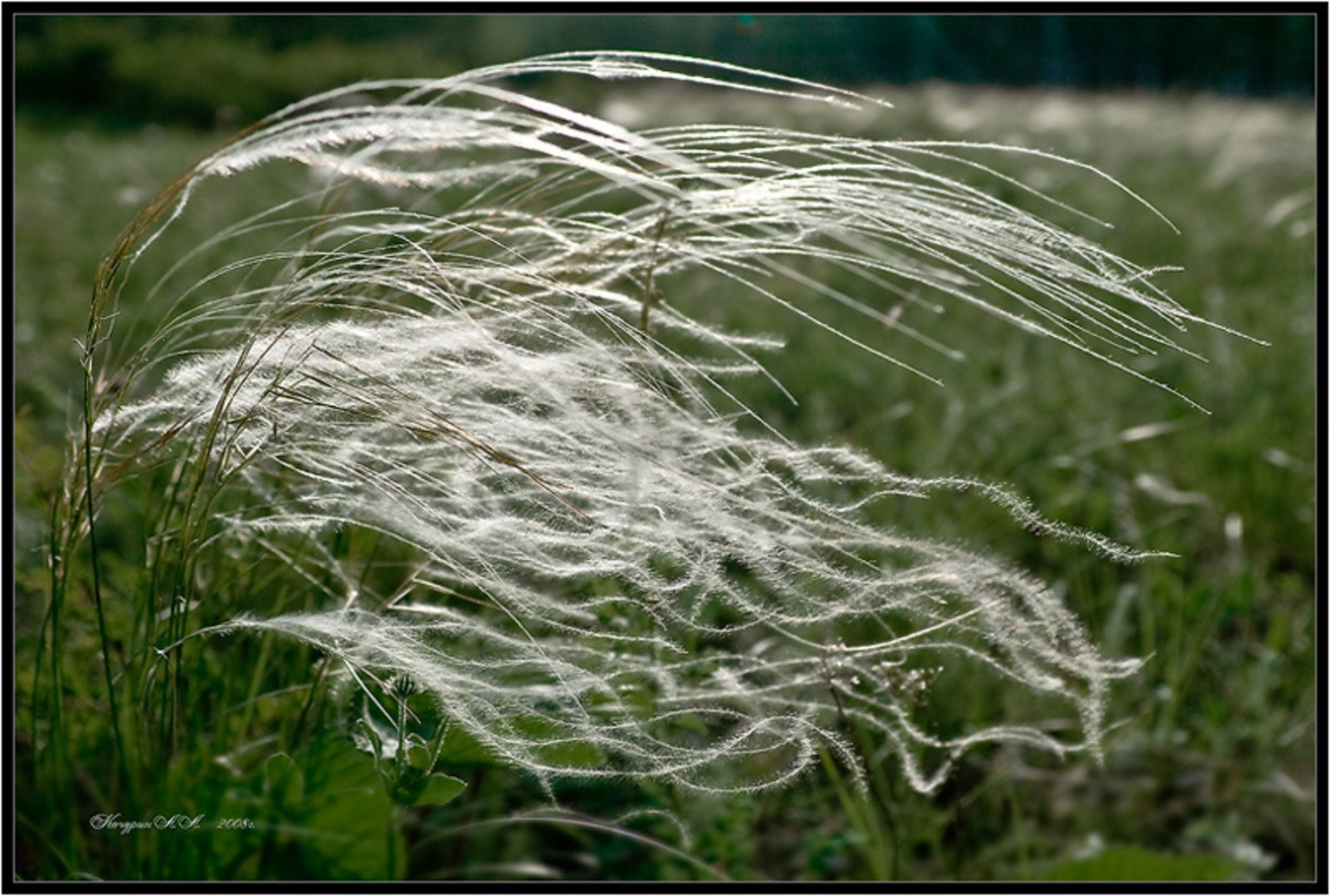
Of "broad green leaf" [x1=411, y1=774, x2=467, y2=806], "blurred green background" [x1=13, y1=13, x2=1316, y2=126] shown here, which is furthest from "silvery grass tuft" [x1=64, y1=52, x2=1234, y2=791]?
"blurred green background" [x1=13, y1=13, x2=1316, y2=126]

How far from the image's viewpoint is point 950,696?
180 cm

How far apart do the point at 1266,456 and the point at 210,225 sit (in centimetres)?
434

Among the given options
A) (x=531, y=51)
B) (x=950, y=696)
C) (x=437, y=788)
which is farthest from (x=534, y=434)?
(x=531, y=51)

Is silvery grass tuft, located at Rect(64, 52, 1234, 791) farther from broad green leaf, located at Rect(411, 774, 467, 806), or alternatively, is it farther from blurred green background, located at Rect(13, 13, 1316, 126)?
blurred green background, located at Rect(13, 13, 1316, 126)

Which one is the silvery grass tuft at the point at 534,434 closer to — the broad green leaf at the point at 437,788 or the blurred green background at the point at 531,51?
the broad green leaf at the point at 437,788

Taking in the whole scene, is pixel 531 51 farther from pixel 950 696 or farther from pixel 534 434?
pixel 534 434

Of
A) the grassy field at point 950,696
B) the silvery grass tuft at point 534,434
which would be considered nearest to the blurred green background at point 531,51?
the grassy field at point 950,696

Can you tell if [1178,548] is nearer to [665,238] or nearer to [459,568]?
[665,238]

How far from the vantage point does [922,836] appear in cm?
147

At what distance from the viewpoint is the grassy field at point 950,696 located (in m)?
1.24

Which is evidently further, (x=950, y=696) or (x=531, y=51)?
(x=531, y=51)

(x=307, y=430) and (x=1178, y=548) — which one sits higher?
(x=307, y=430)

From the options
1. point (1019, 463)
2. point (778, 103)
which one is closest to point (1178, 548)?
point (1019, 463)

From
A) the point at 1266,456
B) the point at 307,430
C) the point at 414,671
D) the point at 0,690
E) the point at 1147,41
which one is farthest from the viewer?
the point at 1147,41
